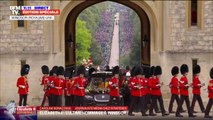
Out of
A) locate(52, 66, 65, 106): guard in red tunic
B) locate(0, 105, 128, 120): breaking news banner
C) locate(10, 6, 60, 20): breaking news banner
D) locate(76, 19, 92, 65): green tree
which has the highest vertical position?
locate(10, 6, 60, 20): breaking news banner

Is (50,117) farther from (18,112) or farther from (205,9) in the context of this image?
(205,9)

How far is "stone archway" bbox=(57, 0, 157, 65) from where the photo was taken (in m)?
22.7

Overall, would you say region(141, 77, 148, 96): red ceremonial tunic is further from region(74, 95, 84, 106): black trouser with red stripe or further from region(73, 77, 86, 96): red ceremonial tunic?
region(74, 95, 84, 106): black trouser with red stripe

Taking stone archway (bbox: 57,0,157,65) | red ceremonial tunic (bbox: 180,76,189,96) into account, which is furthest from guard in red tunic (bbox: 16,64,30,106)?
red ceremonial tunic (bbox: 180,76,189,96)

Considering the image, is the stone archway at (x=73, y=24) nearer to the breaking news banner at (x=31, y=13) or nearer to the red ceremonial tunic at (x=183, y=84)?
the breaking news banner at (x=31, y=13)

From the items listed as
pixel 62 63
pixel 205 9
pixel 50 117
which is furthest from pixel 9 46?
pixel 205 9

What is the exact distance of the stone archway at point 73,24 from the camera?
22.7 metres

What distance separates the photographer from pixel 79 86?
18719 millimetres

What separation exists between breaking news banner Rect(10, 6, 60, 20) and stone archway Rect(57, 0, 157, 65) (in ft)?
1.56

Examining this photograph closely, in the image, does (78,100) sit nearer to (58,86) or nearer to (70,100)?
(70,100)

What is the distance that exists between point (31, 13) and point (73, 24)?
6.59 m

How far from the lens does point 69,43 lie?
87.0 ft

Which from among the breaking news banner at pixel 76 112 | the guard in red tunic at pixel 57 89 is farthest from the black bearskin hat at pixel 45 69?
the breaking news banner at pixel 76 112

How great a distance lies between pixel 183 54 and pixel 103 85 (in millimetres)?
3643
